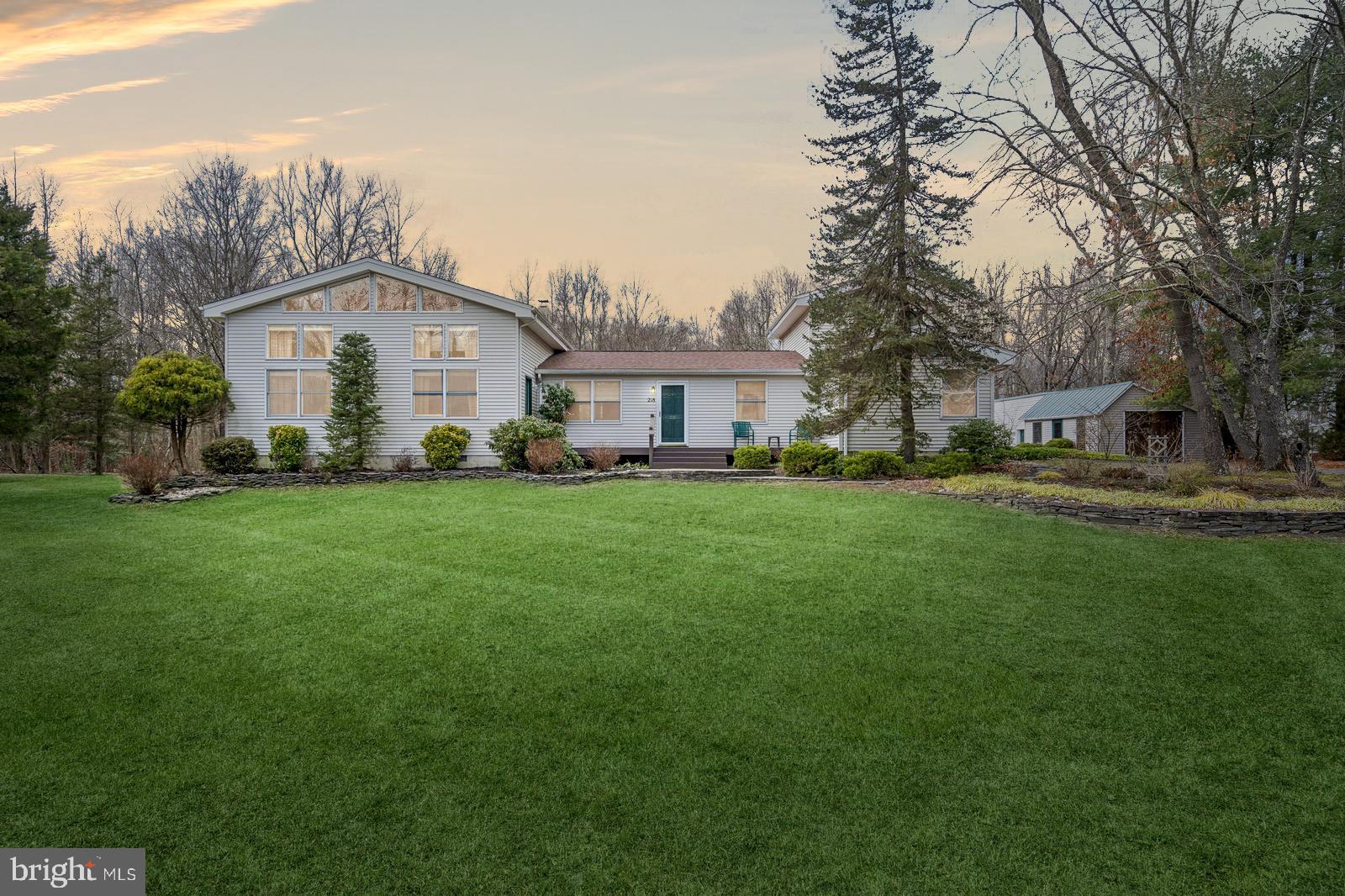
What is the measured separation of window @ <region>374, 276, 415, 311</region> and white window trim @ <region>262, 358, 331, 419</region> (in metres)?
2.15

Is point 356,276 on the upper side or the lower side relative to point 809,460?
upper

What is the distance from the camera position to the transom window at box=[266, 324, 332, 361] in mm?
15883

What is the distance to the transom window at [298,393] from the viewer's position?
51.5 ft

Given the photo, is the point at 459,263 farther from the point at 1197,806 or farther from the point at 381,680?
the point at 1197,806

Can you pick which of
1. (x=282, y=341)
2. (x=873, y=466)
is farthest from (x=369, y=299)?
(x=873, y=466)

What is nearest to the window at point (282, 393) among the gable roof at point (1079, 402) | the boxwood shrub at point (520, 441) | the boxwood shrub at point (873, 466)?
the boxwood shrub at point (520, 441)

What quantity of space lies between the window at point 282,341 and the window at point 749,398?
36.8 ft

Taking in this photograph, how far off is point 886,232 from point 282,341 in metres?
14.2

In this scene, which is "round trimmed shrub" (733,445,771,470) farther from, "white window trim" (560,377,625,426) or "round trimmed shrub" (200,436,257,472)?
"round trimmed shrub" (200,436,257,472)

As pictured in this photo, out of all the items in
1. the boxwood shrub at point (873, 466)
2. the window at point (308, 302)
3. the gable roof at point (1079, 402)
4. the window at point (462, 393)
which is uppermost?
the window at point (308, 302)

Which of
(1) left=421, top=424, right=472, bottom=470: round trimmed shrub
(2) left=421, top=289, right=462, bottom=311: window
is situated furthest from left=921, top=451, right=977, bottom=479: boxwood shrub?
(2) left=421, top=289, right=462, bottom=311: window

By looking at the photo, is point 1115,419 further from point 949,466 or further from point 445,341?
point 445,341

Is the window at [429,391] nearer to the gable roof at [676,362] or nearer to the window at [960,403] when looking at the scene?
the gable roof at [676,362]

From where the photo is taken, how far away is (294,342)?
52.2ft
